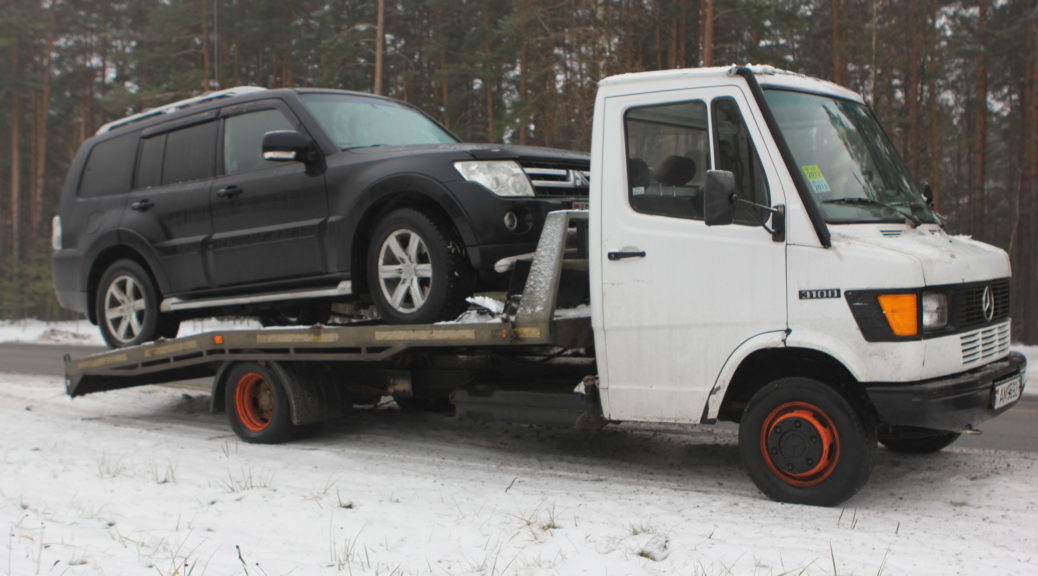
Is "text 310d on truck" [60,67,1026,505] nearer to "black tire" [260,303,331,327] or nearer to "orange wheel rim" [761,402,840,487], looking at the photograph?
"orange wheel rim" [761,402,840,487]

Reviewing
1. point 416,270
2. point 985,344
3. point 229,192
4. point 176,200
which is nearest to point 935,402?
point 985,344

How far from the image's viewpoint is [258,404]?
7.54 meters

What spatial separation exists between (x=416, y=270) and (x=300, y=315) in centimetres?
188

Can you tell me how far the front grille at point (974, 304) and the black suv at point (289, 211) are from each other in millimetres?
2527

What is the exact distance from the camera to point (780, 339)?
4.81 metres

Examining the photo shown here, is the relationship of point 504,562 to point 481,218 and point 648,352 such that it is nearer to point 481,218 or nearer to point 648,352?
point 648,352

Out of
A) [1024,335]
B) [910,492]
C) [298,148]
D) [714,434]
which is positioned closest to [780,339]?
[910,492]

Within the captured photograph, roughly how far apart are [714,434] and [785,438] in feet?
7.49

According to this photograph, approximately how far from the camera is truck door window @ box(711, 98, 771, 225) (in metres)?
4.89

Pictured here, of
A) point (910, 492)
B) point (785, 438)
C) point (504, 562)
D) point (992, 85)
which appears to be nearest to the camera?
point (504, 562)

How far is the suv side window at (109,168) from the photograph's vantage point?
316 inches

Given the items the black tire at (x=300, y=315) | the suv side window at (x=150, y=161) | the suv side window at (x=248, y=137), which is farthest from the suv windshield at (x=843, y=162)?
the suv side window at (x=150, y=161)

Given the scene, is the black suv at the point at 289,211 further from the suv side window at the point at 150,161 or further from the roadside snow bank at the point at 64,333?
the roadside snow bank at the point at 64,333

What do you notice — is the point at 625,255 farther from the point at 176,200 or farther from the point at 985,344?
the point at 176,200
